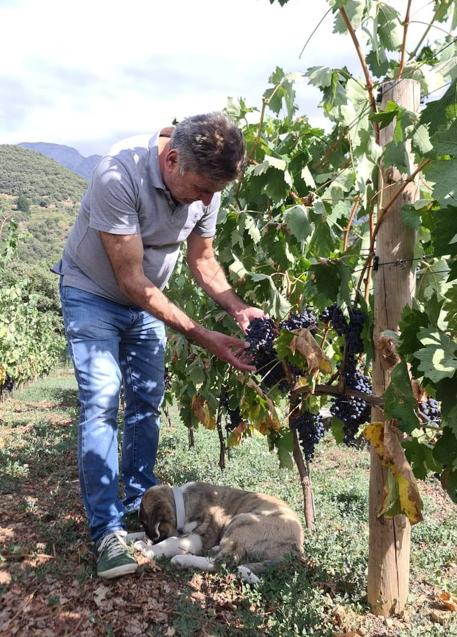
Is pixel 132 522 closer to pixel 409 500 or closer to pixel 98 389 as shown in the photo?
pixel 98 389

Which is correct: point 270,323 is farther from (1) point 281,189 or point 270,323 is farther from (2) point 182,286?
(2) point 182,286

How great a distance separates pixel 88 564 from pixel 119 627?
60cm

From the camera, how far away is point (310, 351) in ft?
8.26

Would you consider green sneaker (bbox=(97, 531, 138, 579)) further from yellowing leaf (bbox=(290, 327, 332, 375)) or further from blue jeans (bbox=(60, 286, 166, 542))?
yellowing leaf (bbox=(290, 327, 332, 375))

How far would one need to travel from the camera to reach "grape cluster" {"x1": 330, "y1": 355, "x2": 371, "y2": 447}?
275cm

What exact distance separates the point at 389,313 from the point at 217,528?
2.33 metres

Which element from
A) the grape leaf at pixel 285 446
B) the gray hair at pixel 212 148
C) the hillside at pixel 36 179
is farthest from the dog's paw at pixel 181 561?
the hillside at pixel 36 179

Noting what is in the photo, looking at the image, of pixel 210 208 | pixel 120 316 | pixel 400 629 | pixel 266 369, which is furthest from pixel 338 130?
pixel 400 629

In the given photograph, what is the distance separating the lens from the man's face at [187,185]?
305cm

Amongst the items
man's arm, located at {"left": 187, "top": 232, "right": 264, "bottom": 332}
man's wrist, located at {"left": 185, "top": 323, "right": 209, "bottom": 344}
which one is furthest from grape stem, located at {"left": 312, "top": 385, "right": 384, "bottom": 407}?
man's arm, located at {"left": 187, "top": 232, "right": 264, "bottom": 332}

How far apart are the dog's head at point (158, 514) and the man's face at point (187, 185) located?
1987mm

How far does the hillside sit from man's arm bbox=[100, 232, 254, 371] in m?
84.3

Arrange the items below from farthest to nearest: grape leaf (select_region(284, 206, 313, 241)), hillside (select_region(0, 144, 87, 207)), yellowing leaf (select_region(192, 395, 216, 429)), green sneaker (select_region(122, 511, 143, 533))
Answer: hillside (select_region(0, 144, 87, 207))
yellowing leaf (select_region(192, 395, 216, 429))
green sneaker (select_region(122, 511, 143, 533))
grape leaf (select_region(284, 206, 313, 241))

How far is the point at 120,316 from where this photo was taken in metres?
3.57
